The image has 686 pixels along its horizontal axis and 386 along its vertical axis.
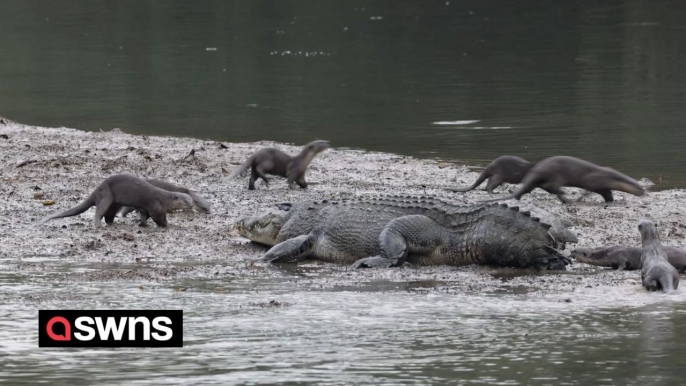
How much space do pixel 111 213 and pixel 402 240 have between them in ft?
Result: 10.2

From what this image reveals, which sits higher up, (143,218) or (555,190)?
(555,190)

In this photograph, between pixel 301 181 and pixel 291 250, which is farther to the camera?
pixel 301 181

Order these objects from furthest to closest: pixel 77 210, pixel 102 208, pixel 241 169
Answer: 1. pixel 241 169
2. pixel 77 210
3. pixel 102 208

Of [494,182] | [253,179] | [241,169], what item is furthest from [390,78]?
[494,182]

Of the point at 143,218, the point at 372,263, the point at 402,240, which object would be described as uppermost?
the point at 143,218

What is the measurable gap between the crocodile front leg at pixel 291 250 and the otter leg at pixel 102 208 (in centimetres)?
185

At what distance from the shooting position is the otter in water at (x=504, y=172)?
13.5 m

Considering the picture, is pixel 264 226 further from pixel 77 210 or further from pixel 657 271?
pixel 657 271

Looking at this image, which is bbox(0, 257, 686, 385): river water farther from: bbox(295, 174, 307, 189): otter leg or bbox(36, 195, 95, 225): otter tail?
bbox(295, 174, 307, 189): otter leg

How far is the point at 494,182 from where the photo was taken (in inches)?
535

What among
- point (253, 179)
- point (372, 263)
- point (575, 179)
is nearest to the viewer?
point (372, 263)

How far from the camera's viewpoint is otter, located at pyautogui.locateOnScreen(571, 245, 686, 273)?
9.21 metres

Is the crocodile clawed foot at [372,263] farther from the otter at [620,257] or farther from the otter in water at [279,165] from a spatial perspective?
the otter in water at [279,165]

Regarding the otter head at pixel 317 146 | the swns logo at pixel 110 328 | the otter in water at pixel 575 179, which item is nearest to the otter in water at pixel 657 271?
the swns logo at pixel 110 328
